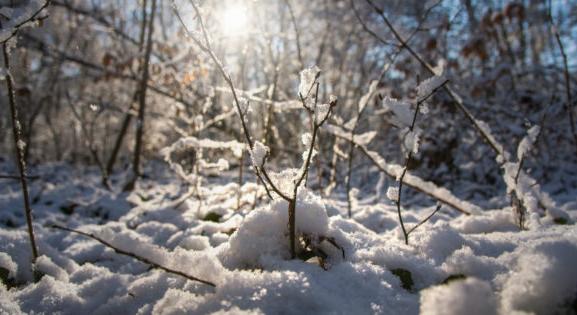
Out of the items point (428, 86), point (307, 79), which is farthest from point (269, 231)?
point (428, 86)

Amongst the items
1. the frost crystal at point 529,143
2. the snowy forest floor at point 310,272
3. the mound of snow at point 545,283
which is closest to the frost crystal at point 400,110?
the snowy forest floor at point 310,272

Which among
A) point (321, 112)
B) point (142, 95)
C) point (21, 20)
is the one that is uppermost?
point (142, 95)

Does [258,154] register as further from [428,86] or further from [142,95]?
[142,95]

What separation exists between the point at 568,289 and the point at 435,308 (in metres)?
0.29

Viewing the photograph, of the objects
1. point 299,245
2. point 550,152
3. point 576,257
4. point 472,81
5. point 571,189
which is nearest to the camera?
point 576,257

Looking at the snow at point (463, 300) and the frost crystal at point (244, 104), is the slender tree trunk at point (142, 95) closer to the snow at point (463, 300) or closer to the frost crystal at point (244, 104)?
the frost crystal at point (244, 104)

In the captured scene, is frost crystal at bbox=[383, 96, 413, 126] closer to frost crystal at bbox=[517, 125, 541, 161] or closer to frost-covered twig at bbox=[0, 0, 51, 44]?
frost crystal at bbox=[517, 125, 541, 161]

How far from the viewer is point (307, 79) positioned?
1.14m

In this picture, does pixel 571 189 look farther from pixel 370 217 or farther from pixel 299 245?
pixel 299 245

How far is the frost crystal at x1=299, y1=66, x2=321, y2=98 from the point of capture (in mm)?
1132

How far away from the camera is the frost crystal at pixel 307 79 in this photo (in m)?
1.13

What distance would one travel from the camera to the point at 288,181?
1.27 meters

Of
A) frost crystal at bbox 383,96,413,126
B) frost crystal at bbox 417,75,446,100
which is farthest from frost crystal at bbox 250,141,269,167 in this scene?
frost crystal at bbox 417,75,446,100

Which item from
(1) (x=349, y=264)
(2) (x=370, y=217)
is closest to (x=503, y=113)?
(2) (x=370, y=217)
